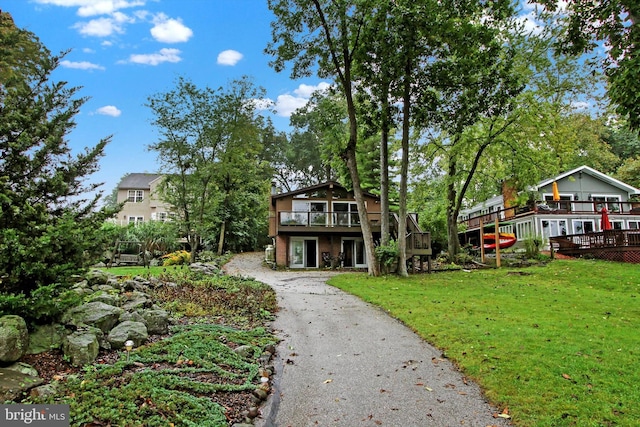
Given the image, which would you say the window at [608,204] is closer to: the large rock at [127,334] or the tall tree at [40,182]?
the large rock at [127,334]

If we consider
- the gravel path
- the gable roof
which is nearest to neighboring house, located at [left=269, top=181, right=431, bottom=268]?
the gable roof

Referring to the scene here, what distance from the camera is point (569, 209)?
2617 centimetres

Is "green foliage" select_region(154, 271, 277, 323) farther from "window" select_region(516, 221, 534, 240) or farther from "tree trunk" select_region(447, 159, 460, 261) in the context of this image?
"window" select_region(516, 221, 534, 240)

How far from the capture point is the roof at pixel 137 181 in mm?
40219

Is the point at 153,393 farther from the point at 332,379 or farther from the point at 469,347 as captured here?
the point at 469,347

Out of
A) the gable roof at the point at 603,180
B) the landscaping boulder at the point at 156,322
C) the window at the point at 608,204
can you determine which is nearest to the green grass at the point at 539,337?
the landscaping boulder at the point at 156,322

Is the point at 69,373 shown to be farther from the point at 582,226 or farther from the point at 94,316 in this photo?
the point at 582,226

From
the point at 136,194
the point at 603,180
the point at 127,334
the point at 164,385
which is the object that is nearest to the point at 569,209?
the point at 603,180

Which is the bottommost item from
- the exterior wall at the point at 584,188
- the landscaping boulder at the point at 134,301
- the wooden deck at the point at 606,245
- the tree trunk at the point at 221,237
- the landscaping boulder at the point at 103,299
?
the landscaping boulder at the point at 134,301

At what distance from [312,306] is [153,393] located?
19.5ft

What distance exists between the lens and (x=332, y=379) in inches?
187

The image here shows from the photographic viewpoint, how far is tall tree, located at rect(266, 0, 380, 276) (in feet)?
49.7

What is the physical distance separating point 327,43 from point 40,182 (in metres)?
12.9

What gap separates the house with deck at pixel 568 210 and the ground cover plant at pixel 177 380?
2166cm
